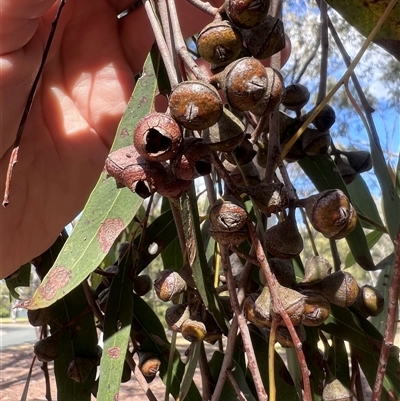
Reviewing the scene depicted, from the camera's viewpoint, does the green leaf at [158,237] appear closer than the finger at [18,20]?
No

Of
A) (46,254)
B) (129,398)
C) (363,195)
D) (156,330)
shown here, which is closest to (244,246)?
(156,330)

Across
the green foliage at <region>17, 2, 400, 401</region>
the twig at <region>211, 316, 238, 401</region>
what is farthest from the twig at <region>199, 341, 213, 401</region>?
the twig at <region>211, 316, 238, 401</region>

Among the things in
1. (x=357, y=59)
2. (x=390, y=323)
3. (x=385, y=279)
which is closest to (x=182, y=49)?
(x=357, y=59)

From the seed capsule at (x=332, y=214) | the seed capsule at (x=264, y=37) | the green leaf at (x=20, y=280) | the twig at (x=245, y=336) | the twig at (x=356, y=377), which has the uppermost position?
the seed capsule at (x=264, y=37)

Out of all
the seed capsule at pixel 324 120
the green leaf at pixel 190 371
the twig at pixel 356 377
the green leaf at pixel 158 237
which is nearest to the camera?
the green leaf at pixel 190 371

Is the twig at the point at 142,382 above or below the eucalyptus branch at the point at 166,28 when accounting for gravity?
below

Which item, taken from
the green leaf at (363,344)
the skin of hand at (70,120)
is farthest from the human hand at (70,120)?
the green leaf at (363,344)

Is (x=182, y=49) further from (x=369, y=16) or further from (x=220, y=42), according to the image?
(x=369, y=16)

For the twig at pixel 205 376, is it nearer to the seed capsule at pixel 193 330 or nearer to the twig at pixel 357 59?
the seed capsule at pixel 193 330
